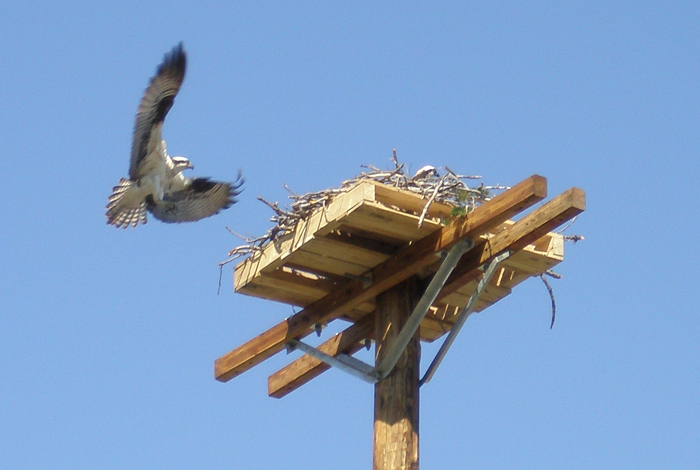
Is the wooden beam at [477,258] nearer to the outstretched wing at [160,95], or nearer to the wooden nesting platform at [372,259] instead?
the wooden nesting platform at [372,259]

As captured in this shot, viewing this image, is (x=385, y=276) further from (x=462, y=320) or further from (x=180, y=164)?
(x=180, y=164)

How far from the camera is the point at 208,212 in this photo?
909 centimetres

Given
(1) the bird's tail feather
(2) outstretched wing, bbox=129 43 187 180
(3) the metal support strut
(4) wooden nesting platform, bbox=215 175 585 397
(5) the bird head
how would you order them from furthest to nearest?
1. (1) the bird's tail feather
2. (5) the bird head
3. (2) outstretched wing, bbox=129 43 187 180
4. (3) the metal support strut
5. (4) wooden nesting platform, bbox=215 175 585 397

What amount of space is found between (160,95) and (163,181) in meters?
0.99

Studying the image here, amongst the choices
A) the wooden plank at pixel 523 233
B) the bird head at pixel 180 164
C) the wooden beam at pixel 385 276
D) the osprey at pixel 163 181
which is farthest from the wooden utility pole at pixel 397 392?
the bird head at pixel 180 164

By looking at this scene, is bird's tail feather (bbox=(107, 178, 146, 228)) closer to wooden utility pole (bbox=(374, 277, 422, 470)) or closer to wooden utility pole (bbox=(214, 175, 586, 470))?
wooden utility pole (bbox=(214, 175, 586, 470))

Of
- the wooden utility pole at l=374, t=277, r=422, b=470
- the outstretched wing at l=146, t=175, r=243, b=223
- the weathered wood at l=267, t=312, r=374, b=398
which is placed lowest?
the wooden utility pole at l=374, t=277, r=422, b=470

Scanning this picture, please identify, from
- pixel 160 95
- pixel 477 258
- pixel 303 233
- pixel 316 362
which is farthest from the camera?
pixel 160 95

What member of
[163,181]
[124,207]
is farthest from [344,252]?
[124,207]

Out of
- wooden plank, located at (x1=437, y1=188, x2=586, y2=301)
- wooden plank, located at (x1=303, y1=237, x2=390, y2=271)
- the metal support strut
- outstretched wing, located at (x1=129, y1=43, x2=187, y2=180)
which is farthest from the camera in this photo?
outstretched wing, located at (x1=129, y1=43, x2=187, y2=180)

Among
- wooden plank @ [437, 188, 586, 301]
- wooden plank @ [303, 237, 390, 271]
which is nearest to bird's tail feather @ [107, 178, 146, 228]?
wooden plank @ [303, 237, 390, 271]

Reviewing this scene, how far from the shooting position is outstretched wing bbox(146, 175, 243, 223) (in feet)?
29.6

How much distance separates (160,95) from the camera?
8.47 meters

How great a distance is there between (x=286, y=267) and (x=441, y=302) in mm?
1010
